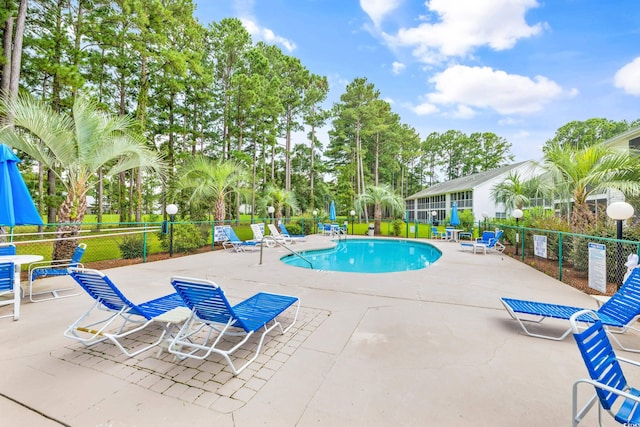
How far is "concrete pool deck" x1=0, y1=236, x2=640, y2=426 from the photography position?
1971 millimetres

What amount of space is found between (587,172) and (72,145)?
12.9 meters

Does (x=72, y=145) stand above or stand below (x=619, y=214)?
above

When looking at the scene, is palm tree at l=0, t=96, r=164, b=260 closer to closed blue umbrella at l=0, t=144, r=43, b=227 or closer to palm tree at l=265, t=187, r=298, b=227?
closed blue umbrella at l=0, t=144, r=43, b=227

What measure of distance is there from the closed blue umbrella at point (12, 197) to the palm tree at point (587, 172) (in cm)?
1148

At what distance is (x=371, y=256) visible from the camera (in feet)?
40.5

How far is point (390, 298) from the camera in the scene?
15.9 feet

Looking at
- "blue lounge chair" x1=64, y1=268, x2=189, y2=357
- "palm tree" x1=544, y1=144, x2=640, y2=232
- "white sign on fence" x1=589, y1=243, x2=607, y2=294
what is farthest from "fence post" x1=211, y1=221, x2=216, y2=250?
"palm tree" x1=544, y1=144, x2=640, y2=232

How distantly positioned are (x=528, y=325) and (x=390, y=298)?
198 cm

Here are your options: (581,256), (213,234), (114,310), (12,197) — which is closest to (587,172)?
(581,256)

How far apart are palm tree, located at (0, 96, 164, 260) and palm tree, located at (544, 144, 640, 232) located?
37.7 ft

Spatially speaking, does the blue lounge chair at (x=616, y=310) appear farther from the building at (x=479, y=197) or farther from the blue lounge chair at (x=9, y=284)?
the building at (x=479, y=197)

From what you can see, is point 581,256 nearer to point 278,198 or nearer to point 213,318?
point 213,318

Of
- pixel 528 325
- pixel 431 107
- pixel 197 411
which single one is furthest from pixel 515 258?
pixel 431 107

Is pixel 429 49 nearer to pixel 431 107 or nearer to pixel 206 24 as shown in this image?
pixel 206 24
